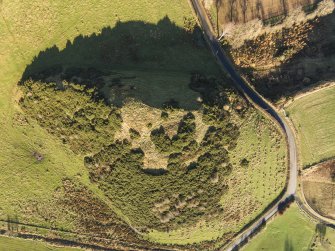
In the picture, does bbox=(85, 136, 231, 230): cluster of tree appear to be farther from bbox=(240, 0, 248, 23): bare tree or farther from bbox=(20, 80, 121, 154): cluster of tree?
bbox=(240, 0, 248, 23): bare tree

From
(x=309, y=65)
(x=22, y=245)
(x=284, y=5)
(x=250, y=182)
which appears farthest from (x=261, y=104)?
(x=22, y=245)

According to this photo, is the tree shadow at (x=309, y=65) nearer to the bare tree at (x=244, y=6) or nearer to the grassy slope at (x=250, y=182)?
the grassy slope at (x=250, y=182)

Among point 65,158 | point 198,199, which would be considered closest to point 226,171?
point 198,199

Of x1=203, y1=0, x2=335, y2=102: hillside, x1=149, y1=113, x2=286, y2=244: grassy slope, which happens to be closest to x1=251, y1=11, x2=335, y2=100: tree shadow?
x1=203, y1=0, x2=335, y2=102: hillside

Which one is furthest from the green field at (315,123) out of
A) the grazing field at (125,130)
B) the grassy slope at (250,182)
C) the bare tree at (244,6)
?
the bare tree at (244,6)

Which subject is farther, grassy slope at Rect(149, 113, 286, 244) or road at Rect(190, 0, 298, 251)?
grassy slope at Rect(149, 113, 286, 244)

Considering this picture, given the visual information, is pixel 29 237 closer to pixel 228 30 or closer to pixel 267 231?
pixel 267 231
